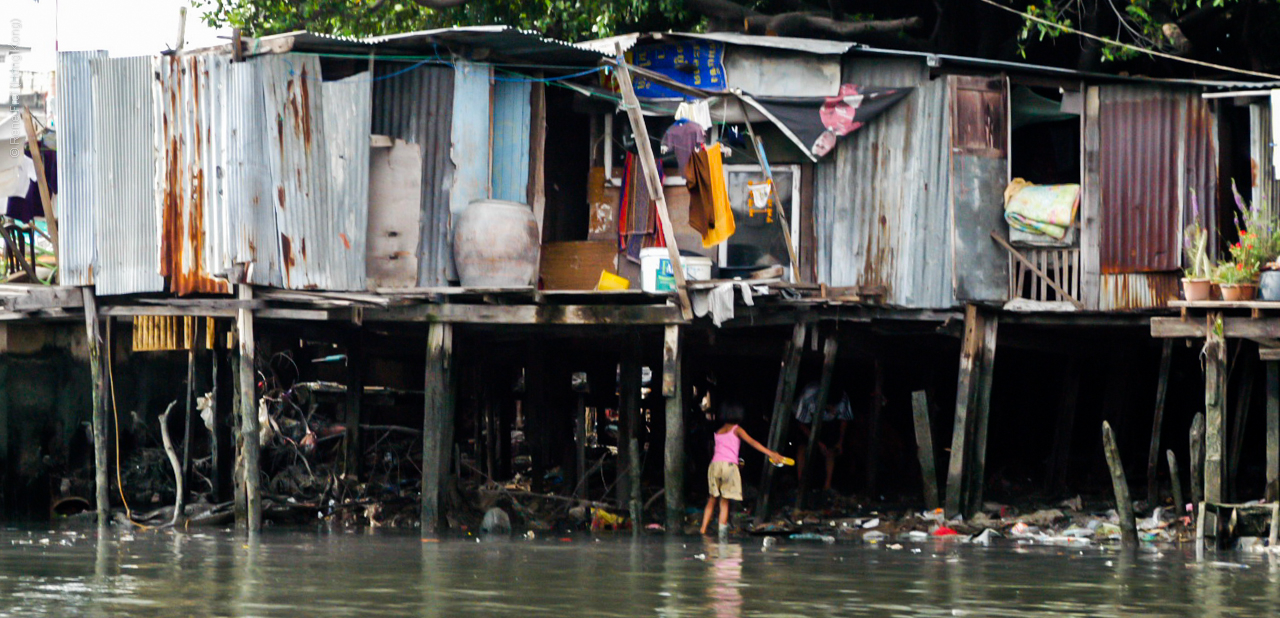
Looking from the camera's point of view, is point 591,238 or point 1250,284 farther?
point 591,238

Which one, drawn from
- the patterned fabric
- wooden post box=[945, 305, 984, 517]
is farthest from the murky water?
the patterned fabric

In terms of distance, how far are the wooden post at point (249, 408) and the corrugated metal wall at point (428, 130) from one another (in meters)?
1.68

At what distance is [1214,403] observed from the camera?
45.0 ft

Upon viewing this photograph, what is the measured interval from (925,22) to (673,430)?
330 inches

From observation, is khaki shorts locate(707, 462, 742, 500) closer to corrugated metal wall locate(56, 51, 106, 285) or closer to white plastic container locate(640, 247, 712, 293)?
white plastic container locate(640, 247, 712, 293)

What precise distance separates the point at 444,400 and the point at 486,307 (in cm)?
108

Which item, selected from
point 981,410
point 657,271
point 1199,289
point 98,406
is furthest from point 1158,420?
point 98,406

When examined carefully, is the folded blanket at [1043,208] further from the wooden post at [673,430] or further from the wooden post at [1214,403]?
the wooden post at [673,430]

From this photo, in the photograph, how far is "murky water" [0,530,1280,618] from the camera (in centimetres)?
866

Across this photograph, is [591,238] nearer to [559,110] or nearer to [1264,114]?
[559,110]

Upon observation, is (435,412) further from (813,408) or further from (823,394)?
(813,408)

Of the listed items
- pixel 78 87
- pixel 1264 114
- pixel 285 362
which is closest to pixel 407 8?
pixel 285 362

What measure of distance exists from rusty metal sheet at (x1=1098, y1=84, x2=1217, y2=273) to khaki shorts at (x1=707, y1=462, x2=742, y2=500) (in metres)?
4.05

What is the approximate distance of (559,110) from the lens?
54.5 ft
